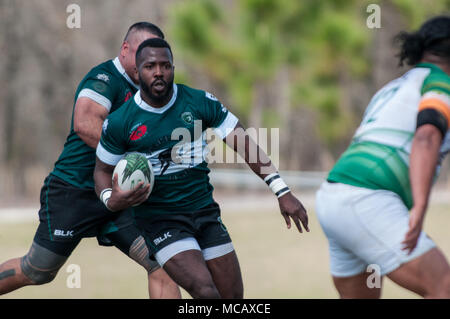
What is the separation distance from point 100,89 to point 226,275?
1.88 m

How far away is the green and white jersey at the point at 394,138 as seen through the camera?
426 centimetres

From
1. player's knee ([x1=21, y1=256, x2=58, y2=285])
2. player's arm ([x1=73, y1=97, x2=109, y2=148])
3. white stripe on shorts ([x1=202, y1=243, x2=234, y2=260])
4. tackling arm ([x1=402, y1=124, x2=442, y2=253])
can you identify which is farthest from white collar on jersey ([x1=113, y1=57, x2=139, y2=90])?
tackling arm ([x1=402, y1=124, x2=442, y2=253])

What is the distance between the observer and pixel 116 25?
25406 millimetres

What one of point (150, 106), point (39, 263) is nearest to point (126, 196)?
point (150, 106)

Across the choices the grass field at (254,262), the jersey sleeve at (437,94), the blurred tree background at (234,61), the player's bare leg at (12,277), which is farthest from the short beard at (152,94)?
the blurred tree background at (234,61)

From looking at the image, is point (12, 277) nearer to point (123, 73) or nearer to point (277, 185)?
point (123, 73)

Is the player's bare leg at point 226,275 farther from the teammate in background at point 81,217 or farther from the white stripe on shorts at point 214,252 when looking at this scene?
the teammate in background at point 81,217

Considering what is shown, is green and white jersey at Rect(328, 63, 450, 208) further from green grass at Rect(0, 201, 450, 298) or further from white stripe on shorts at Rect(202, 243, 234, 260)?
green grass at Rect(0, 201, 450, 298)

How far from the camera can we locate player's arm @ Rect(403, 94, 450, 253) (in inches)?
158

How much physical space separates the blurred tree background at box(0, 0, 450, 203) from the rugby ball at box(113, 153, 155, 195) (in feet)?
59.1

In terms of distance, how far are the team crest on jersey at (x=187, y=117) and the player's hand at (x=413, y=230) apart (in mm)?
1919

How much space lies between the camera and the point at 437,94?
4199mm

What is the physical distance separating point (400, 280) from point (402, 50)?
1.55 metres

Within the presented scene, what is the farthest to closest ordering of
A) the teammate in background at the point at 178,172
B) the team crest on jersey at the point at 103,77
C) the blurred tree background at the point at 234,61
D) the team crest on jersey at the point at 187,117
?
the blurred tree background at the point at 234,61 < the team crest on jersey at the point at 103,77 < the team crest on jersey at the point at 187,117 < the teammate in background at the point at 178,172
